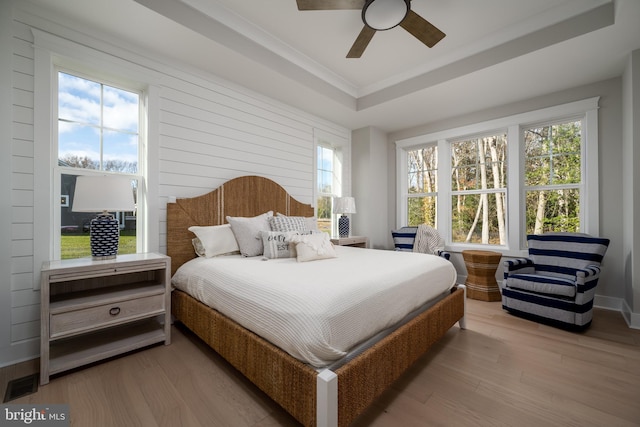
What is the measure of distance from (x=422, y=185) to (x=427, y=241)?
4.04 feet

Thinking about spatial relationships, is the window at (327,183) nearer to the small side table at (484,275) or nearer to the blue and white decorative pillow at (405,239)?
the blue and white decorative pillow at (405,239)

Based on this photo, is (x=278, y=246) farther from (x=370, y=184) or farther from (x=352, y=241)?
(x=370, y=184)

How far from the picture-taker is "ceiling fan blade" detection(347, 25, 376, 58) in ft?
7.35

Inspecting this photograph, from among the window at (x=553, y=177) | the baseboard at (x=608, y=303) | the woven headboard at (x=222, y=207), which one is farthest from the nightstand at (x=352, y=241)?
the baseboard at (x=608, y=303)

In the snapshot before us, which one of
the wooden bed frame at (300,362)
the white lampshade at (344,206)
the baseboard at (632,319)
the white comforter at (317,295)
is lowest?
the baseboard at (632,319)

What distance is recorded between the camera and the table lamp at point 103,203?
197 cm

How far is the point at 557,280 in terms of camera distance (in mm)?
2717

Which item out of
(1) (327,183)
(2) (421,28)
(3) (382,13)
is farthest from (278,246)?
(1) (327,183)

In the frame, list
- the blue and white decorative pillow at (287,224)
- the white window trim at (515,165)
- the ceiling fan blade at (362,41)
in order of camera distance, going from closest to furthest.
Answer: the ceiling fan blade at (362,41) < the blue and white decorative pillow at (287,224) < the white window trim at (515,165)

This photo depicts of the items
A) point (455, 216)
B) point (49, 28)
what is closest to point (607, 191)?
point (455, 216)

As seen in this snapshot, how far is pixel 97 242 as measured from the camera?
210 cm

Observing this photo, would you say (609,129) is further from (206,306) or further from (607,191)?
(206,306)

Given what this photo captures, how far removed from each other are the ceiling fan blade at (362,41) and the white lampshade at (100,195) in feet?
7.57

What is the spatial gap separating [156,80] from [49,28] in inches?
30.1
